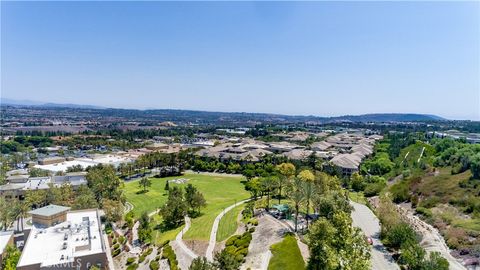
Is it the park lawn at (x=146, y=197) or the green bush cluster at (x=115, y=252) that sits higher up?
the park lawn at (x=146, y=197)

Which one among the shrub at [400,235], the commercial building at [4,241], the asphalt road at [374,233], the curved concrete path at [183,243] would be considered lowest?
the curved concrete path at [183,243]

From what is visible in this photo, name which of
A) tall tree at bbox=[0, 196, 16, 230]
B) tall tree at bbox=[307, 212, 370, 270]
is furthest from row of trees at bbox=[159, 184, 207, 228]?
tall tree at bbox=[307, 212, 370, 270]

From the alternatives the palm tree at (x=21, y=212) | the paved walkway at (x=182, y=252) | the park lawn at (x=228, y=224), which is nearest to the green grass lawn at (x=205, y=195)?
the paved walkway at (x=182, y=252)

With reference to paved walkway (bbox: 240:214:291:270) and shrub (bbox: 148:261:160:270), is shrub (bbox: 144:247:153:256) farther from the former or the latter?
paved walkway (bbox: 240:214:291:270)

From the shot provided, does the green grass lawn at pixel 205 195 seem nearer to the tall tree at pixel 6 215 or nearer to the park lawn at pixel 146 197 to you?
the park lawn at pixel 146 197

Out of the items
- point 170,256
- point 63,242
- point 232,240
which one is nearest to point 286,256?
point 232,240

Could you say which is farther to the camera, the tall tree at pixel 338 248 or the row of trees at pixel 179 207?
the row of trees at pixel 179 207
